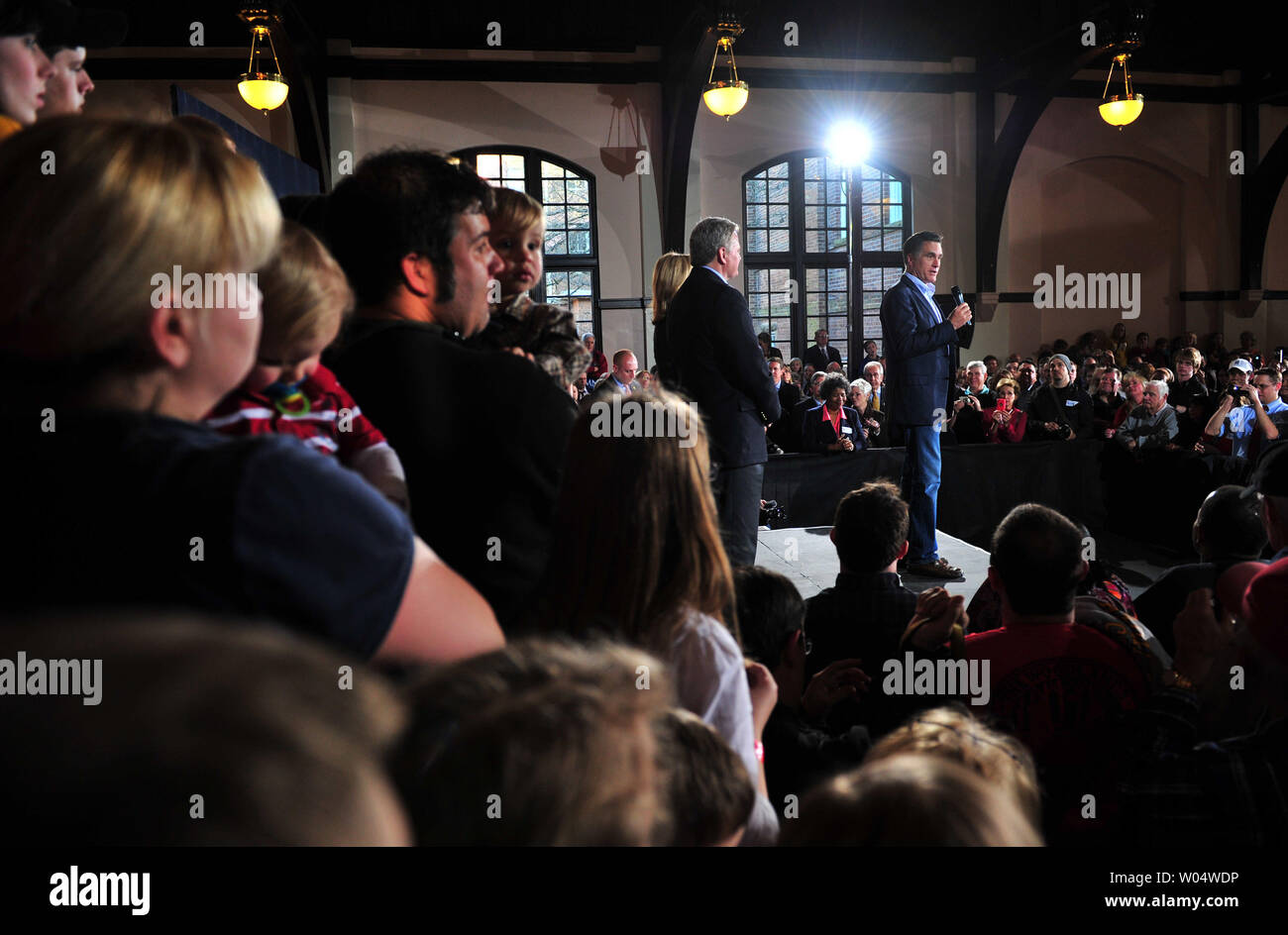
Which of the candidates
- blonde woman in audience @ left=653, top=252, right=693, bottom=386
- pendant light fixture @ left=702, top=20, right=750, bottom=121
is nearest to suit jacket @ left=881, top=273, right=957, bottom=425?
blonde woman in audience @ left=653, top=252, right=693, bottom=386

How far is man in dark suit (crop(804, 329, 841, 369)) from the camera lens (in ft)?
37.4

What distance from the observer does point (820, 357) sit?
1147 cm

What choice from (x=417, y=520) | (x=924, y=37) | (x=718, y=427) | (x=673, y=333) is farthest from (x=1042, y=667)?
(x=924, y=37)

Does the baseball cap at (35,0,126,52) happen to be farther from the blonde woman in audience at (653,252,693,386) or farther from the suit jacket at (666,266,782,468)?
the blonde woman in audience at (653,252,693,386)

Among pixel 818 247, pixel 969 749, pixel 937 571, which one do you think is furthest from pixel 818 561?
pixel 818 247

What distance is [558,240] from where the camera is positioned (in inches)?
439

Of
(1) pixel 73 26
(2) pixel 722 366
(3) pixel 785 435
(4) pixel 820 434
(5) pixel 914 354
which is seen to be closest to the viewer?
(1) pixel 73 26

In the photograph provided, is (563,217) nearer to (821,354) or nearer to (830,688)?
(821,354)

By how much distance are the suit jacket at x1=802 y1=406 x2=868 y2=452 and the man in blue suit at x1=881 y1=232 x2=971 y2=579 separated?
7.81 feet

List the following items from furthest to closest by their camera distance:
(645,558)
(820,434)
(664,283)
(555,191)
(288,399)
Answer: (555,191), (820,434), (664,283), (288,399), (645,558)

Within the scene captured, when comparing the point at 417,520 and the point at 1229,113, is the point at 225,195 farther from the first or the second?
the point at 1229,113

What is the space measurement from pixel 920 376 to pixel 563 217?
7.47 metres

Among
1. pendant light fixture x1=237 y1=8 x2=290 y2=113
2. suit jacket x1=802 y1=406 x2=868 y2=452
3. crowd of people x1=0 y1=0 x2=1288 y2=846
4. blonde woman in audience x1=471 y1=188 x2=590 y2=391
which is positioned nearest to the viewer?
crowd of people x1=0 y1=0 x2=1288 y2=846
